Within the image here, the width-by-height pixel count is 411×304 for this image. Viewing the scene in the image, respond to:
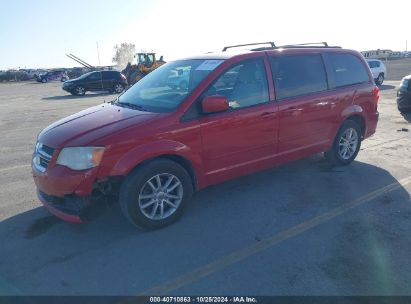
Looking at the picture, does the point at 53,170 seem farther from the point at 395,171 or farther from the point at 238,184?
the point at 395,171

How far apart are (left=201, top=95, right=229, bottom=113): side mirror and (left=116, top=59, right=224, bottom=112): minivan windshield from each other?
28 cm

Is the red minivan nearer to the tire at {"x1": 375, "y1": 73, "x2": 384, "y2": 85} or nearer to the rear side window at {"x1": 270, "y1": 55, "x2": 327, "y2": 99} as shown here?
the rear side window at {"x1": 270, "y1": 55, "x2": 327, "y2": 99}

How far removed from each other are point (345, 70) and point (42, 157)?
459 cm

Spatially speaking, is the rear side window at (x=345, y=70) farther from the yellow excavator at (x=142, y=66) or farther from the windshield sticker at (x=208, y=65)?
the yellow excavator at (x=142, y=66)

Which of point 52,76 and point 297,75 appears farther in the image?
point 52,76

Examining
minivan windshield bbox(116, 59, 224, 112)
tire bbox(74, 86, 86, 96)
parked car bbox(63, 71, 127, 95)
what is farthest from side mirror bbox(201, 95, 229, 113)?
tire bbox(74, 86, 86, 96)

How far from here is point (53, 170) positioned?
3662 millimetres

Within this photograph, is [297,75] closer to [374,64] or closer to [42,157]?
[42,157]

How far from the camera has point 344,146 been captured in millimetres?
5891

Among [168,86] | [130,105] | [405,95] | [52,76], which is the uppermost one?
[52,76]

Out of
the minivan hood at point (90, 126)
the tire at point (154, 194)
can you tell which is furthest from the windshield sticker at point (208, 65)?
the tire at point (154, 194)

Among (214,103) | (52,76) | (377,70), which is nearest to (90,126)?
(214,103)

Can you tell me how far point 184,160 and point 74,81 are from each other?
21.3 m

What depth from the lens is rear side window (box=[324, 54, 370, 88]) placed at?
5535 millimetres
